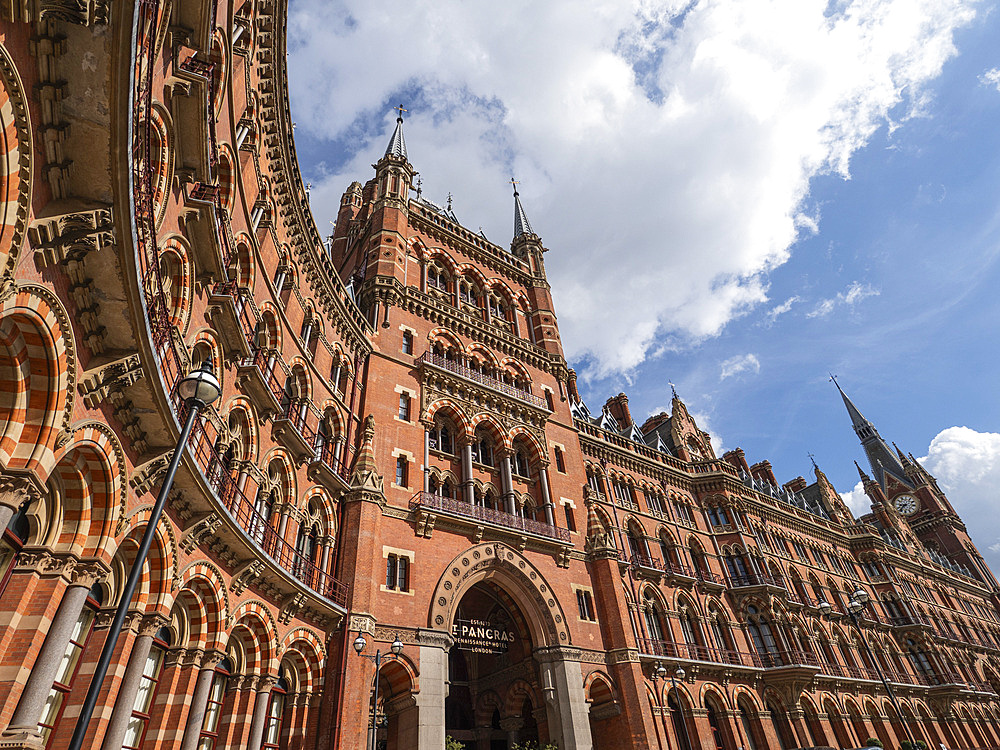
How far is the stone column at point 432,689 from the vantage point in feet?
61.7

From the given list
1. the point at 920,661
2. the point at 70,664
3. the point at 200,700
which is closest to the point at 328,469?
the point at 200,700

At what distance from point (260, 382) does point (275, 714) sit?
9.55 metres

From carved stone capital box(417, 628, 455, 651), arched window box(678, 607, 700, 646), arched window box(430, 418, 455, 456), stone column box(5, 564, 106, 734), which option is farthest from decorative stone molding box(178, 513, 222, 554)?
arched window box(678, 607, 700, 646)

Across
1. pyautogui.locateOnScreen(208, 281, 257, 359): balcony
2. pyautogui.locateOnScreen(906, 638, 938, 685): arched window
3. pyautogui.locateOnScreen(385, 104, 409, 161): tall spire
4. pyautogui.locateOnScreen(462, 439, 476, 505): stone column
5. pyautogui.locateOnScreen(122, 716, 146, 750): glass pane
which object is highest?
pyautogui.locateOnScreen(385, 104, 409, 161): tall spire

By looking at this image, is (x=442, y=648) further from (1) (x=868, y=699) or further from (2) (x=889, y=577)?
(2) (x=889, y=577)

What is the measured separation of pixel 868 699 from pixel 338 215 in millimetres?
49429

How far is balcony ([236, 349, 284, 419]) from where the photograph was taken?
1616 cm

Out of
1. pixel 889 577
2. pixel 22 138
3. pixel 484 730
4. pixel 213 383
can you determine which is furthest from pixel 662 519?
pixel 22 138

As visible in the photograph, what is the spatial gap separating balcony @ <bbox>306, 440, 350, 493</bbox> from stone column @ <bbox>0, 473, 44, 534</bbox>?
11.2 metres

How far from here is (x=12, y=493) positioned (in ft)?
25.9

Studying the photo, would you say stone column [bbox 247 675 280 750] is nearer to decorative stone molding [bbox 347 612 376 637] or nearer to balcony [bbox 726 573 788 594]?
decorative stone molding [bbox 347 612 376 637]

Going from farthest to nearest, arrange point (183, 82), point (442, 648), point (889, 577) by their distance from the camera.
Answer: point (889, 577), point (442, 648), point (183, 82)

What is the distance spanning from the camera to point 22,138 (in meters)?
7.96

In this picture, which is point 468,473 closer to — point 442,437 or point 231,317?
point 442,437
